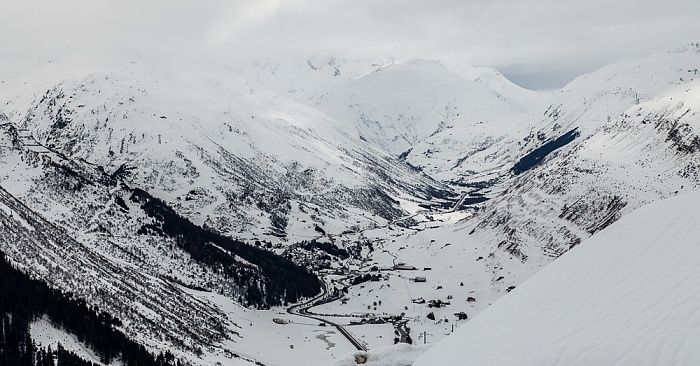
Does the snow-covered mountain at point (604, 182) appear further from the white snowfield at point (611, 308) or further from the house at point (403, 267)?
the white snowfield at point (611, 308)

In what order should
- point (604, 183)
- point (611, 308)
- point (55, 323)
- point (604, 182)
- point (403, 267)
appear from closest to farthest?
point (611, 308), point (55, 323), point (604, 183), point (604, 182), point (403, 267)

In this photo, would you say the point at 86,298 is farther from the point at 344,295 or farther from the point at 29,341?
the point at 344,295

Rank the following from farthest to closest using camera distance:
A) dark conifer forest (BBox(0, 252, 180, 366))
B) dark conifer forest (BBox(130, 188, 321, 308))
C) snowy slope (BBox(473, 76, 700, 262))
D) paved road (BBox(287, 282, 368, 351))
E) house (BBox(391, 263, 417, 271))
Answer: house (BBox(391, 263, 417, 271)) → dark conifer forest (BBox(130, 188, 321, 308)) → snowy slope (BBox(473, 76, 700, 262)) → paved road (BBox(287, 282, 368, 351)) → dark conifer forest (BBox(0, 252, 180, 366))

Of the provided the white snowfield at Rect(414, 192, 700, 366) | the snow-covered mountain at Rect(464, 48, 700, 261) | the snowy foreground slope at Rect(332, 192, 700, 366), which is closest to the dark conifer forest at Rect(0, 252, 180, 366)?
the white snowfield at Rect(414, 192, 700, 366)

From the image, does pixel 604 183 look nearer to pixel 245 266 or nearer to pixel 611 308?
pixel 245 266

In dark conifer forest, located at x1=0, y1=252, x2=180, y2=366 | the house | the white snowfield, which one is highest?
the white snowfield

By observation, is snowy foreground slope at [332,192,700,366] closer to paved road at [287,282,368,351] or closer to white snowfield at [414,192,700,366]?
white snowfield at [414,192,700,366]

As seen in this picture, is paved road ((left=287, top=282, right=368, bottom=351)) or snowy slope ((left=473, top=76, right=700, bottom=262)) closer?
paved road ((left=287, top=282, right=368, bottom=351))

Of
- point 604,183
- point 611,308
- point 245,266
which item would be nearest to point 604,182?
point 604,183

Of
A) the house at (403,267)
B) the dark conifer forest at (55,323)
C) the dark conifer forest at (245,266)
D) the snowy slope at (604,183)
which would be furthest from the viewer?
the house at (403,267)

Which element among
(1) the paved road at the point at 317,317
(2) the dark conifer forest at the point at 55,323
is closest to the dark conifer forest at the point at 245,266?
(1) the paved road at the point at 317,317
